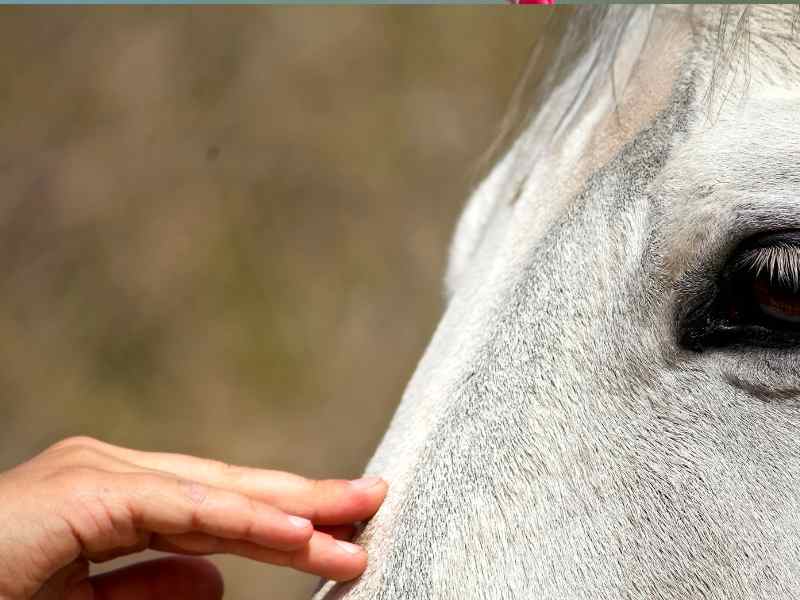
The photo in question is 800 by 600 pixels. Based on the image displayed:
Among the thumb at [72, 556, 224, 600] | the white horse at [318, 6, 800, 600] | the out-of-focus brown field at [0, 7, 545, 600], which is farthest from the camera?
the out-of-focus brown field at [0, 7, 545, 600]

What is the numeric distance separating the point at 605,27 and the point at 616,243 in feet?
1.05

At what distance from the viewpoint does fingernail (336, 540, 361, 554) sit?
75 centimetres

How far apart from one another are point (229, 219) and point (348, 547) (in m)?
2.87

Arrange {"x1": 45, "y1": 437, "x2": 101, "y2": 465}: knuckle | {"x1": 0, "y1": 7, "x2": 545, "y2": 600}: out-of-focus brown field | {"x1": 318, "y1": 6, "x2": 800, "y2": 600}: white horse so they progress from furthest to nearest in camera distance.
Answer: {"x1": 0, "y1": 7, "x2": 545, "y2": 600}: out-of-focus brown field
{"x1": 45, "y1": 437, "x2": 101, "y2": 465}: knuckle
{"x1": 318, "y1": 6, "x2": 800, "y2": 600}: white horse

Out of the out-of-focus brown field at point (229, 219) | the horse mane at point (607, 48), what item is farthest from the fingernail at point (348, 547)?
the out-of-focus brown field at point (229, 219)

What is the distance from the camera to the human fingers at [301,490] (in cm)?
77

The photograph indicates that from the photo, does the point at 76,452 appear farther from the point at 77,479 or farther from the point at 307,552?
the point at 307,552

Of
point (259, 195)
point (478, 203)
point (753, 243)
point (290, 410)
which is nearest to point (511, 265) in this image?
point (753, 243)

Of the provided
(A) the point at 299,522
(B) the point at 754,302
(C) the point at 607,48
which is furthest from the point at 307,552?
(C) the point at 607,48

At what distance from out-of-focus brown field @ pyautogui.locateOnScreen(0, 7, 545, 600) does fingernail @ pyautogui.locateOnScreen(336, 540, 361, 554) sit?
2356 mm

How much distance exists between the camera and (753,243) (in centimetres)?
72

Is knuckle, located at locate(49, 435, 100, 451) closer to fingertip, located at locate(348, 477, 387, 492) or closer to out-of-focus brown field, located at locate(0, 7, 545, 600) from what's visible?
fingertip, located at locate(348, 477, 387, 492)

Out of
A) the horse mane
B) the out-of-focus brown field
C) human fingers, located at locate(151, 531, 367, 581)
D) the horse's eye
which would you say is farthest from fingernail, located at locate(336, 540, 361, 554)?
the out-of-focus brown field

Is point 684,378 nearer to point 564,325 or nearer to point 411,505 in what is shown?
point 564,325
